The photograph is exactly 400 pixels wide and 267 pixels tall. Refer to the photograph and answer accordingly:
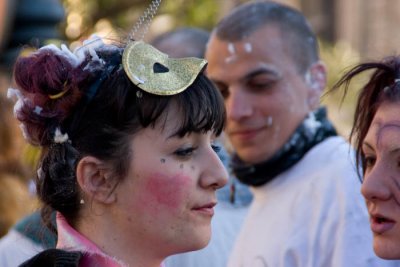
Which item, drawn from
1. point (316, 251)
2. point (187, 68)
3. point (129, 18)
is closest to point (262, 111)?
point (316, 251)

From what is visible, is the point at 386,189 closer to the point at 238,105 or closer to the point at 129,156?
the point at 129,156

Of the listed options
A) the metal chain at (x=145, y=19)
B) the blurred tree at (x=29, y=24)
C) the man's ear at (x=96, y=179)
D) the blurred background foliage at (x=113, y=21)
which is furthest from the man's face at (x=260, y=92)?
the blurred tree at (x=29, y=24)

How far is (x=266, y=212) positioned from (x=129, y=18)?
A: 5.65 m

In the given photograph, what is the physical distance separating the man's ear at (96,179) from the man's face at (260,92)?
4.58 ft

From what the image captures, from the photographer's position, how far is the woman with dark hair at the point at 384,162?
2.82 metres

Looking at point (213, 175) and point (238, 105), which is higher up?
point (213, 175)

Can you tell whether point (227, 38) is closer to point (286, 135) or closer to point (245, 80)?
point (245, 80)

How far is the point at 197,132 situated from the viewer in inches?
104

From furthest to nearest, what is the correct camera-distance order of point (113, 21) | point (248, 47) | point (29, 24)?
point (113, 21), point (29, 24), point (248, 47)

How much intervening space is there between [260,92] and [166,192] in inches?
58.6

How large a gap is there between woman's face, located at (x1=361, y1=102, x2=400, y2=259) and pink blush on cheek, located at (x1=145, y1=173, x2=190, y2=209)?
616 mm

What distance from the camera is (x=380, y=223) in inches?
112

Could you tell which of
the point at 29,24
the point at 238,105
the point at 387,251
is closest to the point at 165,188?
the point at 387,251

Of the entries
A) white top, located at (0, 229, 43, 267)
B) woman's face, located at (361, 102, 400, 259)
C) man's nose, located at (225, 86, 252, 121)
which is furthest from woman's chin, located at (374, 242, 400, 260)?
white top, located at (0, 229, 43, 267)
